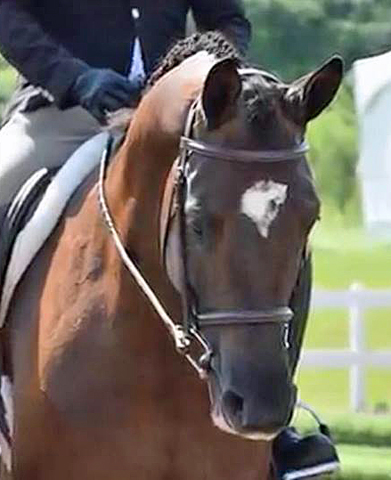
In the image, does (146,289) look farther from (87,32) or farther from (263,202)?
(87,32)

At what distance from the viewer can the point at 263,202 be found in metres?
5.42

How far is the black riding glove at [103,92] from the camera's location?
21.3ft

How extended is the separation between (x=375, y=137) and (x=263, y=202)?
1649cm

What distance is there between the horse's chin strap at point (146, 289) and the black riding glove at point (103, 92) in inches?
4.8

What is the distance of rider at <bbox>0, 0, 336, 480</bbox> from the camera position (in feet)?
22.0

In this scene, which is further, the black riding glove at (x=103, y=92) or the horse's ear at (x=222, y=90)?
the black riding glove at (x=103, y=92)

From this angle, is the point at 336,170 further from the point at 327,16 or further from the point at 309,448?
the point at 309,448

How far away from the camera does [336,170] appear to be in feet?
126

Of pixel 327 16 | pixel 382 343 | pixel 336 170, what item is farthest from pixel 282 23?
pixel 382 343

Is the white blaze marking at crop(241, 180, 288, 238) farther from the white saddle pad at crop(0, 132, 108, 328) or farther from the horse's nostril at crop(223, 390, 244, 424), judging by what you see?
the white saddle pad at crop(0, 132, 108, 328)

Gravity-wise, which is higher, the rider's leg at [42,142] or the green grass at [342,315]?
the rider's leg at [42,142]

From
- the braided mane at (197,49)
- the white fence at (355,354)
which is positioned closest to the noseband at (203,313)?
the braided mane at (197,49)

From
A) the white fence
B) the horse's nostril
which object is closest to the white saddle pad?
the horse's nostril

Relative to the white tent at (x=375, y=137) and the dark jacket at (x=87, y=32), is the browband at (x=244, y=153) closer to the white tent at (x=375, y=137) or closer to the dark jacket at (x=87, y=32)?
the dark jacket at (x=87, y=32)
